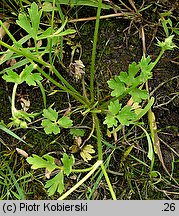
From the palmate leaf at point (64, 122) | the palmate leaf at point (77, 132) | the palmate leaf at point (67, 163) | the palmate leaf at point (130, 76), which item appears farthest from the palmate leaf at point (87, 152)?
the palmate leaf at point (130, 76)

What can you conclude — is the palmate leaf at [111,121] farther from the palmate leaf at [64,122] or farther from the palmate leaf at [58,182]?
the palmate leaf at [58,182]

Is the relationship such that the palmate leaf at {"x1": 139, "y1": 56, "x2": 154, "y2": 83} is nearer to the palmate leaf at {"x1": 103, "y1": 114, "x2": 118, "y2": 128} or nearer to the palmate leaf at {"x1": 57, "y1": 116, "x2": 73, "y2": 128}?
the palmate leaf at {"x1": 103, "y1": 114, "x2": 118, "y2": 128}

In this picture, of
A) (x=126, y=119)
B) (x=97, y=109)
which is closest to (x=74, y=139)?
(x=97, y=109)

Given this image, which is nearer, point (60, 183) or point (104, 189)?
A: point (60, 183)

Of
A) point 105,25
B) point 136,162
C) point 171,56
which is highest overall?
point 105,25

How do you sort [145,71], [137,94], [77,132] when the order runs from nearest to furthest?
[145,71], [137,94], [77,132]

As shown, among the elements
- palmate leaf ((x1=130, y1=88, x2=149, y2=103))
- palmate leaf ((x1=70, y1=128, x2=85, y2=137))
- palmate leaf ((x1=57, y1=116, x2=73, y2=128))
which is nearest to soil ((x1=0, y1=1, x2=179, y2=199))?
palmate leaf ((x1=70, y1=128, x2=85, y2=137))

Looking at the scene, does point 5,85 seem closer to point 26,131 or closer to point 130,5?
point 26,131

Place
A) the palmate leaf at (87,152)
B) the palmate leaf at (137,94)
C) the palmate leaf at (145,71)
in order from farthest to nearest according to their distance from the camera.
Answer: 1. the palmate leaf at (87,152)
2. the palmate leaf at (137,94)
3. the palmate leaf at (145,71)

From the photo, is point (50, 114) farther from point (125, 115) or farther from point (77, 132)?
point (125, 115)

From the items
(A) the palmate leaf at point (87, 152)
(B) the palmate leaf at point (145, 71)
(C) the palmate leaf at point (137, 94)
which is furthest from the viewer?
(A) the palmate leaf at point (87, 152)

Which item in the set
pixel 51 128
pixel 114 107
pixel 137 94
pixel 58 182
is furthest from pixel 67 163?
pixel 137 94
